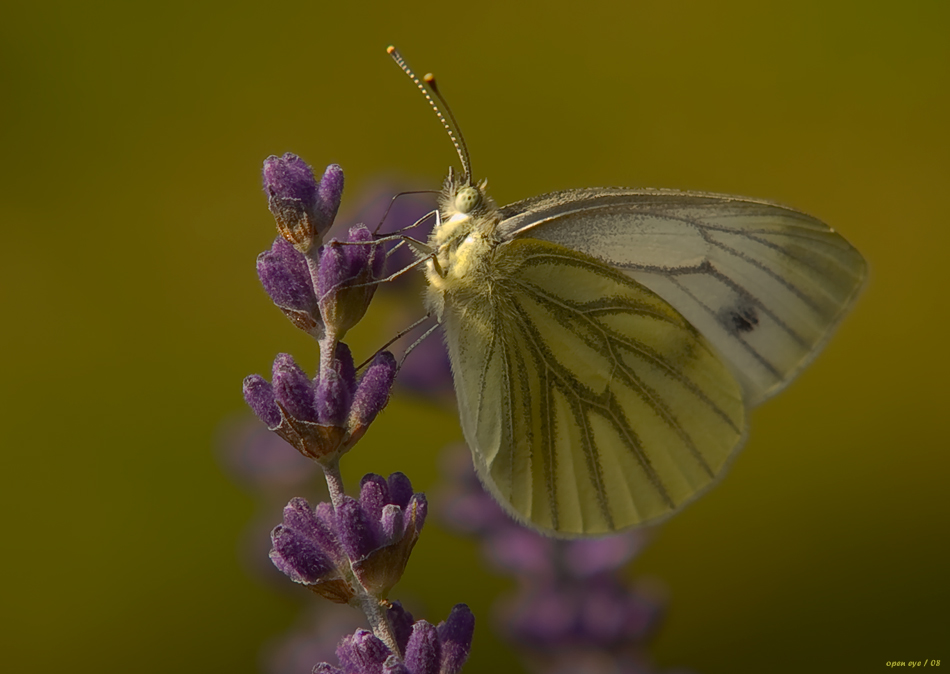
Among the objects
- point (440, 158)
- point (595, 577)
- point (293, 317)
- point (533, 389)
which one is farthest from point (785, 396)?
point (293, 317)

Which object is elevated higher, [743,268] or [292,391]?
[743,268]

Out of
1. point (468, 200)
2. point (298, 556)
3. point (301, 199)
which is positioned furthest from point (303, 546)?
point (468, 200)

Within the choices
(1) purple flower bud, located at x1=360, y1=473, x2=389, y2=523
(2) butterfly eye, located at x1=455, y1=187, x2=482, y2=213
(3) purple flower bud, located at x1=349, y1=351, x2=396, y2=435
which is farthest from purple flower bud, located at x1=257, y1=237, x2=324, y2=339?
(2) butterfly eye, located at x1=455, y1=187, x2=482, y2=213

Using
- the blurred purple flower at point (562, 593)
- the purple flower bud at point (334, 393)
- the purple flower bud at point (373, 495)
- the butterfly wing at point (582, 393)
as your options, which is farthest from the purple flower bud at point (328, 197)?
the blurred purple flower at point (562, 593)

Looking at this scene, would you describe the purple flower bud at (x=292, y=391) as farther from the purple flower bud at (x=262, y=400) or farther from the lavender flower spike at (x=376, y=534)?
the lavender flower spike at (x=376, y=534)

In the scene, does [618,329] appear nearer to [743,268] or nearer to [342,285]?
[743,268]

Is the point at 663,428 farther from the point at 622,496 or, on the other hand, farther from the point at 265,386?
the point at 265,386
